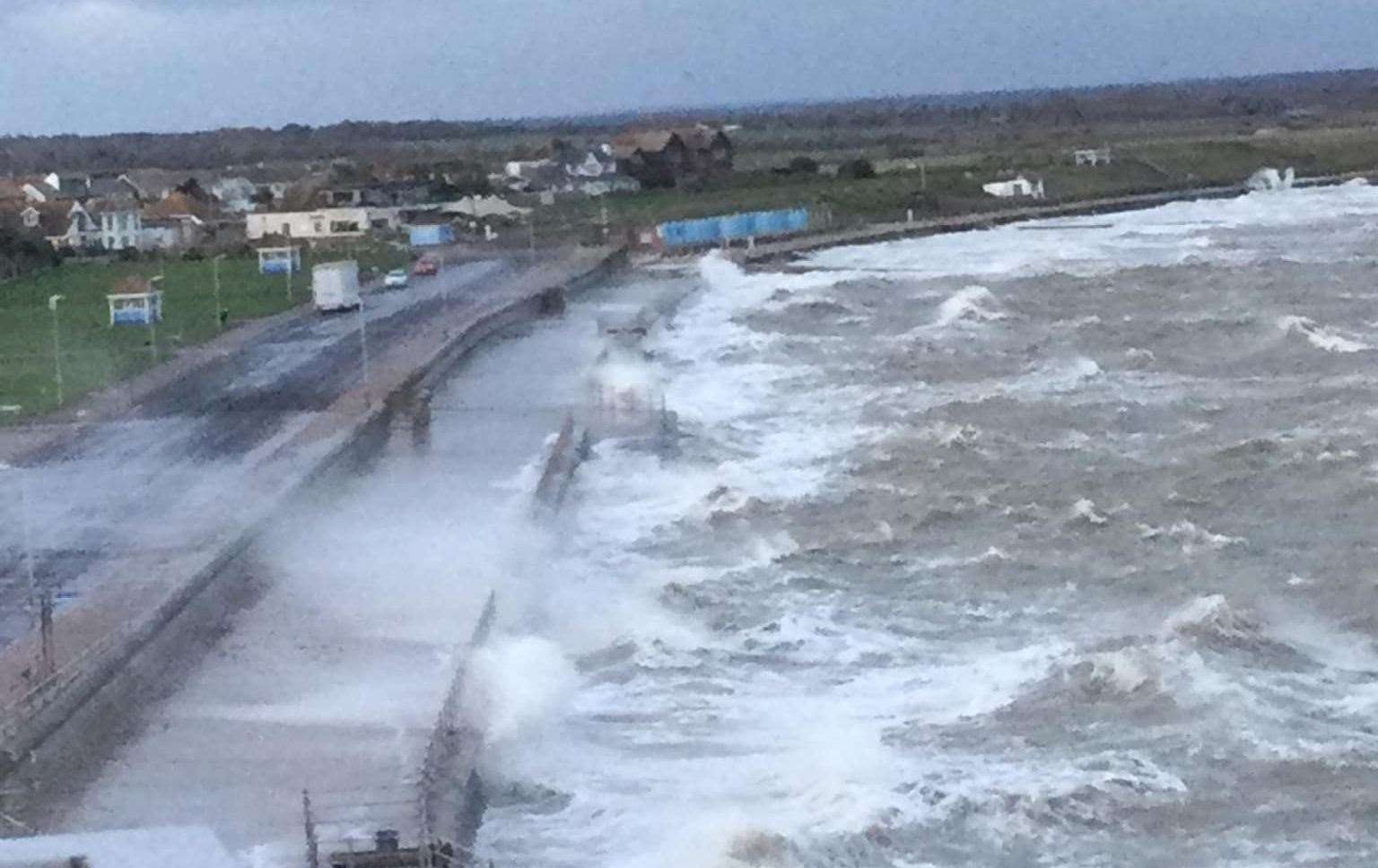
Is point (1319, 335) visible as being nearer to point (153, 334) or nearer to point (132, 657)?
point (153, 334)

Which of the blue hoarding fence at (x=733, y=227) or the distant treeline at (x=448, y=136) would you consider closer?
the blue hoarding fence at (x=733, y=227)

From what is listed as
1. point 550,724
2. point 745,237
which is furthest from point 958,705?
point 745,237

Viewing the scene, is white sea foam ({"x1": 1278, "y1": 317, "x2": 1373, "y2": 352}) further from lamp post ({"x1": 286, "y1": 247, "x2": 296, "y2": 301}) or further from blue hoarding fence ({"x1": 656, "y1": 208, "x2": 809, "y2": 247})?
blue hoarding fence ({"x1": 656, "y1": 208, "x2": 809, "y2": 247})

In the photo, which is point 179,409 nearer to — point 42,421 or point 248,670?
point 42,421

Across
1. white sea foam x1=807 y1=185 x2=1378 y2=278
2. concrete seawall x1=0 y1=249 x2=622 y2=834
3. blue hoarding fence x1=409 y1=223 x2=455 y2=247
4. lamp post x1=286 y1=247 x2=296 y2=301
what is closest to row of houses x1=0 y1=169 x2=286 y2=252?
blue hoarding fence x1=409 y1=223 x2=455 y2=247

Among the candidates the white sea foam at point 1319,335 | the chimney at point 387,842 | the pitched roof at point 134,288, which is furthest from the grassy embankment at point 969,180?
the chimney at point 387,842

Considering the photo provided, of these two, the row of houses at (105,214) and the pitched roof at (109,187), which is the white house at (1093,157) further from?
the pitched roof at (109,187)

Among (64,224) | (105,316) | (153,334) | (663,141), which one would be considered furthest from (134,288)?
(663,141)
